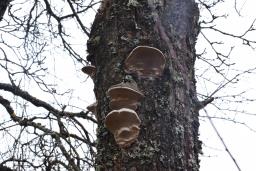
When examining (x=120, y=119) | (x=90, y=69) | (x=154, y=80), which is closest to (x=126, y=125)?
(x=120, y=119)

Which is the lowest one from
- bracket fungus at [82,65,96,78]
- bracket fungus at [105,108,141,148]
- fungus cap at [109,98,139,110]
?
bracket fungus at [105,108,141,148]

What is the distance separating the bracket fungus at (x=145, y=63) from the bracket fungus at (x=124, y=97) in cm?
9

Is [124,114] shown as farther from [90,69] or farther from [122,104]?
[90,69]

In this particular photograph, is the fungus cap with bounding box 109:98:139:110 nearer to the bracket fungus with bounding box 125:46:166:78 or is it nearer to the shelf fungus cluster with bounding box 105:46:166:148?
the shelf fungus cluster with bounding box 105:46:166:148

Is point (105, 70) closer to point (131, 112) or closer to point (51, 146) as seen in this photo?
point (131, 112)

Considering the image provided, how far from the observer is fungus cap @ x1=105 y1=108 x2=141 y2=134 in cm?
161

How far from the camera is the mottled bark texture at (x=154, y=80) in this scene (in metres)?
1.60

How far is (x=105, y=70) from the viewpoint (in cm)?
184

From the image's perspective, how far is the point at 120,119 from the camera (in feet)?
5.38

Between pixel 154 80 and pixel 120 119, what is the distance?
23cm

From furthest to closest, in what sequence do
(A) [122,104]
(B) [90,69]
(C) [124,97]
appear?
(B) [90,69] → (A) [122,104] → (C) [124,97]

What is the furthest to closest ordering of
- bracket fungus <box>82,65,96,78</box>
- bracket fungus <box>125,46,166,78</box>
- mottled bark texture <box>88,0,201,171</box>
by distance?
bracket fungus <box>82,65,96,78</box> → bracket fungus <box>125,46,166,78</box> → mottled bark texture <box>88,0,201,171</box>

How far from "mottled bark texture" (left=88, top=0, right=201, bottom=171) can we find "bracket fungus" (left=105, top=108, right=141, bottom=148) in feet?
0.08

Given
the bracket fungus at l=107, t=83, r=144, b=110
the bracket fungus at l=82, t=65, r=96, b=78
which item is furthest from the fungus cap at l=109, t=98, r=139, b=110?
the bracket fungus at l=82, t=65, r=96, b=78
